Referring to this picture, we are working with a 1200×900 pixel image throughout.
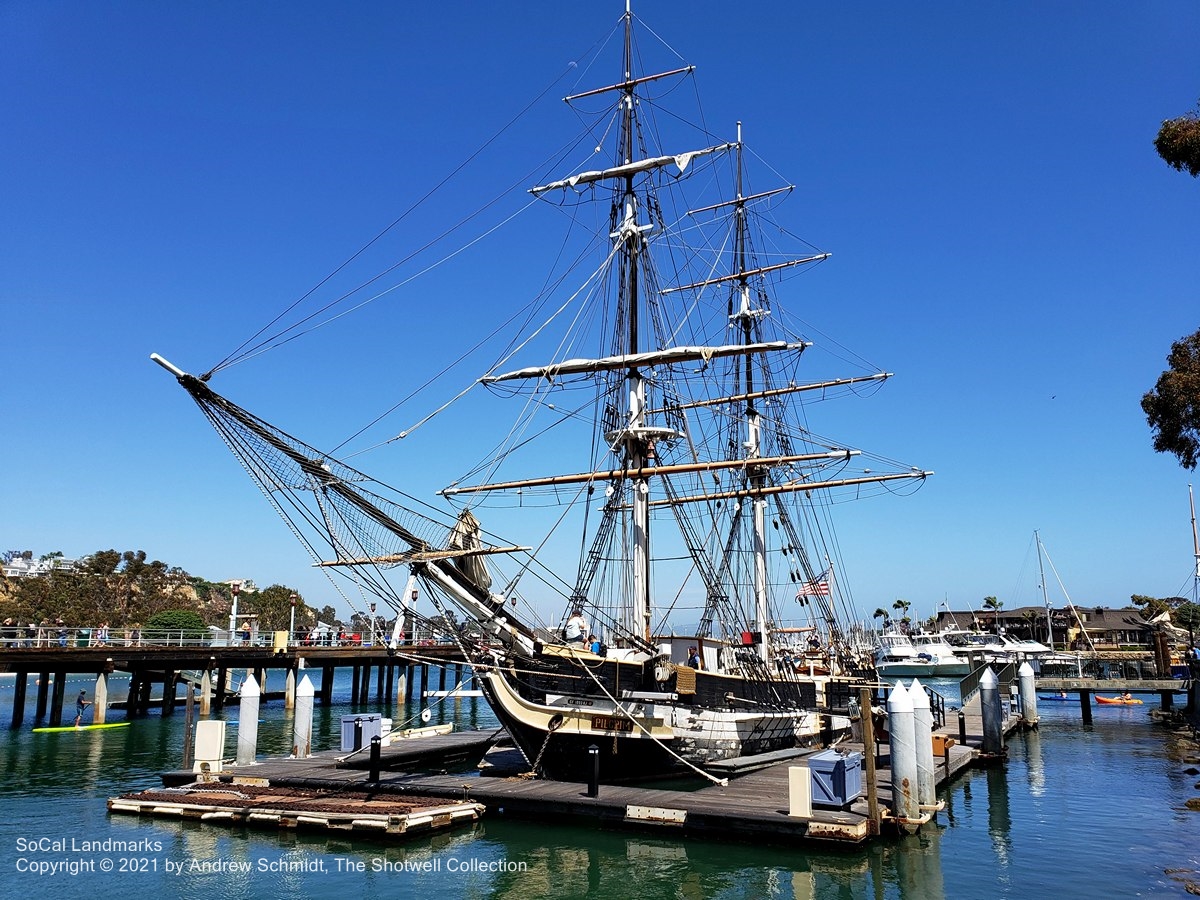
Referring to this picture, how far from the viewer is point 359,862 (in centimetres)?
1686

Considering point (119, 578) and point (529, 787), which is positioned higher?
point (119, 578)

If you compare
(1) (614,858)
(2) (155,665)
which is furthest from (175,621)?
(1) (614,858)

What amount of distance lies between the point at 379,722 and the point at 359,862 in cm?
879

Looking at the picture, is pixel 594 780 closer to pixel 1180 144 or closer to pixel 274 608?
pixel 1180 144

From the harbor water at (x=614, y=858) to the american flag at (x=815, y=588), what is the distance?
69.0ft

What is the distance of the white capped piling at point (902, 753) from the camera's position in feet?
58.9

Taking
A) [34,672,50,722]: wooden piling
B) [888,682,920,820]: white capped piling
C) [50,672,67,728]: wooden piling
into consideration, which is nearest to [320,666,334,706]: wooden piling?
[34,672,50,722]: wooden piling

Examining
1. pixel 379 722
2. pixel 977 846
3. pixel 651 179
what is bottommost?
pixel 977 846

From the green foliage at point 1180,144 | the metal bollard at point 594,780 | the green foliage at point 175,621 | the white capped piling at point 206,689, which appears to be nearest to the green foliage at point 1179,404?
the green foliage at point 1180,144

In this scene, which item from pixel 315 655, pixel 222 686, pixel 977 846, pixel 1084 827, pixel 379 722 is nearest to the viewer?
pixel 977 846

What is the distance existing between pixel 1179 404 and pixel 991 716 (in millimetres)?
11967

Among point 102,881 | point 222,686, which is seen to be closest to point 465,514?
point 102,881

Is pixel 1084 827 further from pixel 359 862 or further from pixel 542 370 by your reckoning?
pixel 542 370

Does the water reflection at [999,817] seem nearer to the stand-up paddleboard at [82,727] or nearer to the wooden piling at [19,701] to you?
the stand-up paddleboard at [82,727]
